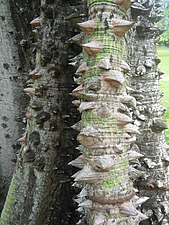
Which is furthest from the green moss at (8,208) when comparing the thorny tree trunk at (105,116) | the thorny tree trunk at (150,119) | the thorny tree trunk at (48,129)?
the thorny tree trunk at (105,116)

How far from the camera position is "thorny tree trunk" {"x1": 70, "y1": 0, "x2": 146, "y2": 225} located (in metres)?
1.78

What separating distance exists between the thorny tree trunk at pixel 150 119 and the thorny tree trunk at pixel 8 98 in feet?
2.81

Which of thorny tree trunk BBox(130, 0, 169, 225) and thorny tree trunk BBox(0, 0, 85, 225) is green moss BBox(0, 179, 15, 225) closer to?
thorny tree trunk BBox(0, 0, 85, 225)

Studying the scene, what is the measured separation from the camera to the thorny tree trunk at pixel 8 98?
9.40 feet

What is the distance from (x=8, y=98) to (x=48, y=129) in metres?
0.64

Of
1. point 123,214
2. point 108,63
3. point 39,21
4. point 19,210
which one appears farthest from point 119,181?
point 39,21

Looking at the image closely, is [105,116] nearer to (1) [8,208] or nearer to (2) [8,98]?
(1) [8,208]

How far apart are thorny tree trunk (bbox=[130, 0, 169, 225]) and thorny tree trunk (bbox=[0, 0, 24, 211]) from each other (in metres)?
0.86

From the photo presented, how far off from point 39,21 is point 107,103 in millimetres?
793

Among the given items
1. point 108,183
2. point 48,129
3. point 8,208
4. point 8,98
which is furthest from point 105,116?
point 8,98

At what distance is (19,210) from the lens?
8.03ft

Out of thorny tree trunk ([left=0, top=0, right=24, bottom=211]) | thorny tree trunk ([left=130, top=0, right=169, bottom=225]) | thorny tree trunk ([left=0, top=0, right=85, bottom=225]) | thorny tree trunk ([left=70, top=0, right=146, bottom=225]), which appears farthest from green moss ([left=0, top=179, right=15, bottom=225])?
thorny tree trunk ([left=70, top=0, right=146, bottom=225])

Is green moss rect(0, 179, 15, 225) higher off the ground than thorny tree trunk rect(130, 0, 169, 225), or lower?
lower

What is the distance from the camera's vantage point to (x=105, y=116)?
1.78m
